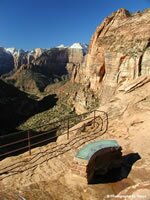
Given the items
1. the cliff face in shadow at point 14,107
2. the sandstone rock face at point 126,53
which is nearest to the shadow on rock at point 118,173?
the sandstone rock face at point 126,53

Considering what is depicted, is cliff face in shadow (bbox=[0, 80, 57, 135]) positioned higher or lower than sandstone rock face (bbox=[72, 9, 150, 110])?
lower

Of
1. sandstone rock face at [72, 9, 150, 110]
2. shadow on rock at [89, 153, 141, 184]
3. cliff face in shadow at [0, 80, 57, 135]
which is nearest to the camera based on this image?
shadow on rock at [89, 153, 141, 184]

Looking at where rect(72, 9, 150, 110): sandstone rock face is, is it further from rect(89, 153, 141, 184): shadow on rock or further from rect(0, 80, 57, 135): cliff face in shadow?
rect(0, 80, 57, 135): cliff face in shadow

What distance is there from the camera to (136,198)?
7.12 metres

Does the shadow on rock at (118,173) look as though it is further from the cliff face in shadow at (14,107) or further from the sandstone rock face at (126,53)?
the cliff face in shadow at (14,107)

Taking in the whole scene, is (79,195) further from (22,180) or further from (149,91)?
(149,91)

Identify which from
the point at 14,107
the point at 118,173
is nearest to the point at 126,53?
the point at 118,173

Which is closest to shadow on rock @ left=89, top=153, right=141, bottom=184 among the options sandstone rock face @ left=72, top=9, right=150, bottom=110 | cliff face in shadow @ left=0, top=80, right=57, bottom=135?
sandstone rock face @ left=72, top=9, right=150, bottom=110

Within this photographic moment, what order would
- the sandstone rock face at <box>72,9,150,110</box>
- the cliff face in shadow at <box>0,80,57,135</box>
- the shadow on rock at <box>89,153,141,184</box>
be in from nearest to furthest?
the shadow on rock at <box>89,153,141,184</box> → the sandstone rock face at <box>72,9,150,110</box> → the cliff face in shadow at <box>0,80,57,135</box>

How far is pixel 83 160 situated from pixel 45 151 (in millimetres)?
2953

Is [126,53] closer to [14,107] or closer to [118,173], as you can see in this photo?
[118,173]

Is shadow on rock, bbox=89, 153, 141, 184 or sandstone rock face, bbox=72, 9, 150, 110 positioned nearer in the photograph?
shadow on rock, bbox=89, 153, 141, 184

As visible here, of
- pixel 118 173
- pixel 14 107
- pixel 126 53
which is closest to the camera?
pixel 118 173

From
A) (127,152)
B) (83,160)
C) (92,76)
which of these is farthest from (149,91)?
(92,76)
